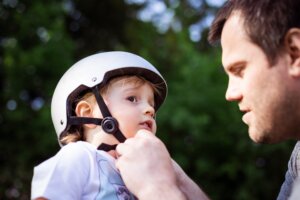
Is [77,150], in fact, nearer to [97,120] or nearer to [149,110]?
[97,120]

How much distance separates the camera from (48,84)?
13062 mm

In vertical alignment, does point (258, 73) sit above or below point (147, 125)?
above

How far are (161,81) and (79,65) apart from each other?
48cm

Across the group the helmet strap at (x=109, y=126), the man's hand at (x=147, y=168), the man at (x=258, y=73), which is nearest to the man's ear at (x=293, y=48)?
the man at (x=258, y=73)

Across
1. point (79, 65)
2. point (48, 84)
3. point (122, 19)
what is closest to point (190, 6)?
point (122, 19)

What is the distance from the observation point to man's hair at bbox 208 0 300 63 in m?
2.52

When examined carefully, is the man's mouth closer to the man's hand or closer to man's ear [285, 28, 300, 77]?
the man's hand

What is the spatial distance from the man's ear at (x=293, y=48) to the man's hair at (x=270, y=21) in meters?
0.02

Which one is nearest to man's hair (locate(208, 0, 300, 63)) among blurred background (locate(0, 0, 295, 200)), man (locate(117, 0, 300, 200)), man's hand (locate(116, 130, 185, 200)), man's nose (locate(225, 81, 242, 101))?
man (locate(117, 0, 300, 200))

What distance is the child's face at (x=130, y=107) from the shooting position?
Answer: 10.3ft

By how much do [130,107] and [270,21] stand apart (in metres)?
0.91

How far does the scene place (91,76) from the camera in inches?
130

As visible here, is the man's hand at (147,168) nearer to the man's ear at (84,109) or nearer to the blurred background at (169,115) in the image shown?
the man's ear at (84,109)

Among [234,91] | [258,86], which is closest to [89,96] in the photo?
[234,91]
